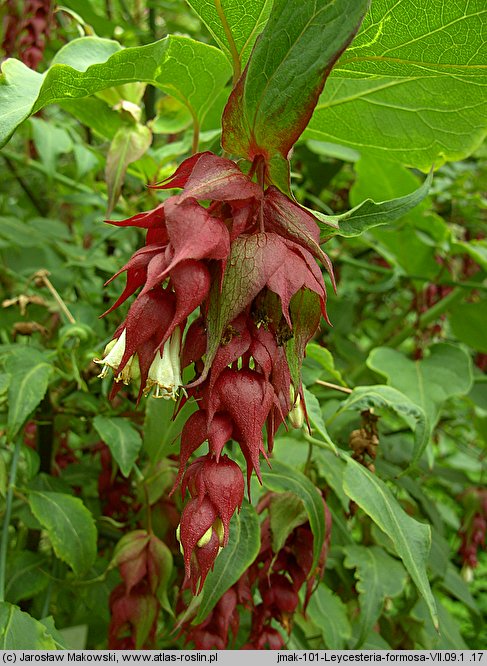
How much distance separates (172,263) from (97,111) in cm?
57

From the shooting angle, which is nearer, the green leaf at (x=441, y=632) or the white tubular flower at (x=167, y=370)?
the white tubular flower at (x=167, y=370)

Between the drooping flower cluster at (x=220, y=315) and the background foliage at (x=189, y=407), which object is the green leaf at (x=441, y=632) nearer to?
the background foliage at (x=189, y=407)

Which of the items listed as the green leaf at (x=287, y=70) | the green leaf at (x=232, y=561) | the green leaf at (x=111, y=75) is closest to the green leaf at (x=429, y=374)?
the green leaf at (x=232, y=561)

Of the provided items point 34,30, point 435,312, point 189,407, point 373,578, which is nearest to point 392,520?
point 189,407

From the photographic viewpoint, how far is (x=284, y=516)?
737 mm

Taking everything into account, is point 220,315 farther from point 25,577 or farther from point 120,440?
point 25,577

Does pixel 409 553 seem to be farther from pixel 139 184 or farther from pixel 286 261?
pixel 139 184

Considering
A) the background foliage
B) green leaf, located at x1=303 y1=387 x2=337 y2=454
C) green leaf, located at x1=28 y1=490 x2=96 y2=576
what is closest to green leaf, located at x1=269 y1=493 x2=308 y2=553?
the background foliage

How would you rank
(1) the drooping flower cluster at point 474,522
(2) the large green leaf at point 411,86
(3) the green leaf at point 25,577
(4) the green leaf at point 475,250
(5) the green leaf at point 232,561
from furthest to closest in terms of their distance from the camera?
(1) the drooping flower cluster at point 474,522 → (4) the green leaf at point 475,250 → (3) the green leaf at point 25,577 → (5) the green leaf at point 232,561 → (2) the large green leaf at point 411,86

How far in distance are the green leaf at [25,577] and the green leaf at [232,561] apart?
11.7 inches

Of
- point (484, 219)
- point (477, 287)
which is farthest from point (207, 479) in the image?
point (484, 219)

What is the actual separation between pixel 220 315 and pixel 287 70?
17 cm

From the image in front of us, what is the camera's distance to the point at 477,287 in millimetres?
1217

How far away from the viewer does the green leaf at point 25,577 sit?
0.83m
